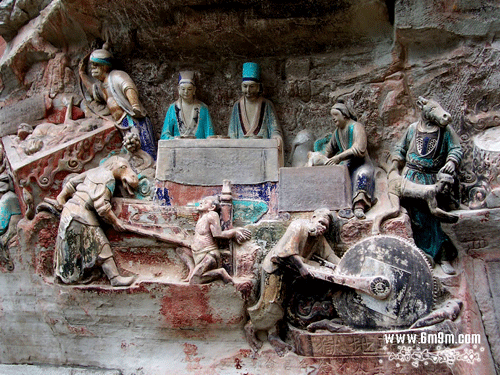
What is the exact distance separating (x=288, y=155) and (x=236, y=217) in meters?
1.27

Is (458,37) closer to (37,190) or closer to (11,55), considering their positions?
(37,190)

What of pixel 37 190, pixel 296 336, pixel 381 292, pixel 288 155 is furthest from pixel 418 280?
pixel 37 190

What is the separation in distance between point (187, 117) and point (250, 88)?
0.76m

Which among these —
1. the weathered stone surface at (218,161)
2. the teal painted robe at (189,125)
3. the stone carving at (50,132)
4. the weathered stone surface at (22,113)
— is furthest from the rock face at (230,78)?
the weathered stone surface at (218,161)

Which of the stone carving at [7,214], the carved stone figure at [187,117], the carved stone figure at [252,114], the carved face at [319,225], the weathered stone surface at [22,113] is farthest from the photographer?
the weathered stone surface at [22,113]

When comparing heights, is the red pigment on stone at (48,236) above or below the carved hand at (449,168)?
below

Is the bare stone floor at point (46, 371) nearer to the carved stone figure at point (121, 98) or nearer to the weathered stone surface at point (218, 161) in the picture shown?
the weathered stone surface at point (218, 161)

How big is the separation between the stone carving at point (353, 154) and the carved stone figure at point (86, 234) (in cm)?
207

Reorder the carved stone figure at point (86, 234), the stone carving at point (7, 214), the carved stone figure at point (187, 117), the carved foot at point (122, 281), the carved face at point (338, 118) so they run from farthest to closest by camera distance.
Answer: the carved stone figure at point (187, 117)
the carved face at point (338, 118)
the stone carving at point (7, 214)
the carved stone figure at point (86, 234)
the carved foot at point (122, 281)

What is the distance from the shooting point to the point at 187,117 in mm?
6969

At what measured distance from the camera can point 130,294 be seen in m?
5.79

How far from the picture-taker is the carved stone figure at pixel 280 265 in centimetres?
543

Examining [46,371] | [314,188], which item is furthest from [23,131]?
[314,188]

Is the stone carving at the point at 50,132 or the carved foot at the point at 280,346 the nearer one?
the carved foot at the point at 280,346
